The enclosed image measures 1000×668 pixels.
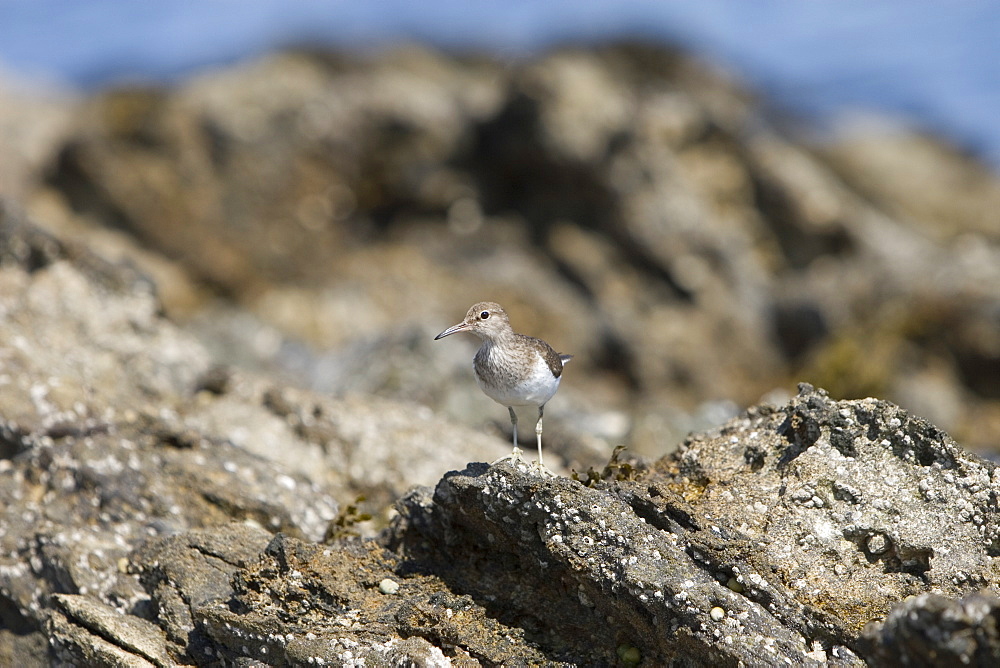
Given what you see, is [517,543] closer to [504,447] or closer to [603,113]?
[504,447]

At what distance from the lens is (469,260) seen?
2342 centimetres

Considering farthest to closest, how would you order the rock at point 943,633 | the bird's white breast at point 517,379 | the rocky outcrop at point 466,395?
the bird's white breast at point 517,379 → the rocky outcrop at point 466,395 → the rock at point 943,633

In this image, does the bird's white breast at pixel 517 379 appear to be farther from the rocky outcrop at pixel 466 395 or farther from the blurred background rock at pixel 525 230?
the blurred background rock at pixel 525 230

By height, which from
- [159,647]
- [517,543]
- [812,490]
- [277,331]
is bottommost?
[159,647]

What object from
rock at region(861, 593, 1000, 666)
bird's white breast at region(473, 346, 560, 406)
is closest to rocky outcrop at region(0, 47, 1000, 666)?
rock at region(861, 593, 1000, 666)

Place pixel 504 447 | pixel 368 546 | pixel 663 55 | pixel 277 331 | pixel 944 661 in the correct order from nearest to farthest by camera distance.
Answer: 1. pixel 944 661
2. pixel 368 546
3. pixel 504 447
4. pixel 277 331
5. pixel 663 55

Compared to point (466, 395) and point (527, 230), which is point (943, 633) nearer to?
point (466, 395)

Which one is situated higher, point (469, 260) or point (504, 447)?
point (469, 260)

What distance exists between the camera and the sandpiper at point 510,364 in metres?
7.73

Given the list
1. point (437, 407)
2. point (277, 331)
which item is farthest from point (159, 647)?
point (277, 331)

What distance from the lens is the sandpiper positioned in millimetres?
7727

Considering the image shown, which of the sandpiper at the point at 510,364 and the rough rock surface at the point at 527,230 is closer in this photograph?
the sandpiper at the point at 510,364

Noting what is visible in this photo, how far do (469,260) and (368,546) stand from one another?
1646 cm

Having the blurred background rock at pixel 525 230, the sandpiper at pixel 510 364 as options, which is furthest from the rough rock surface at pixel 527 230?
the sandpiper at pixel 510 364
